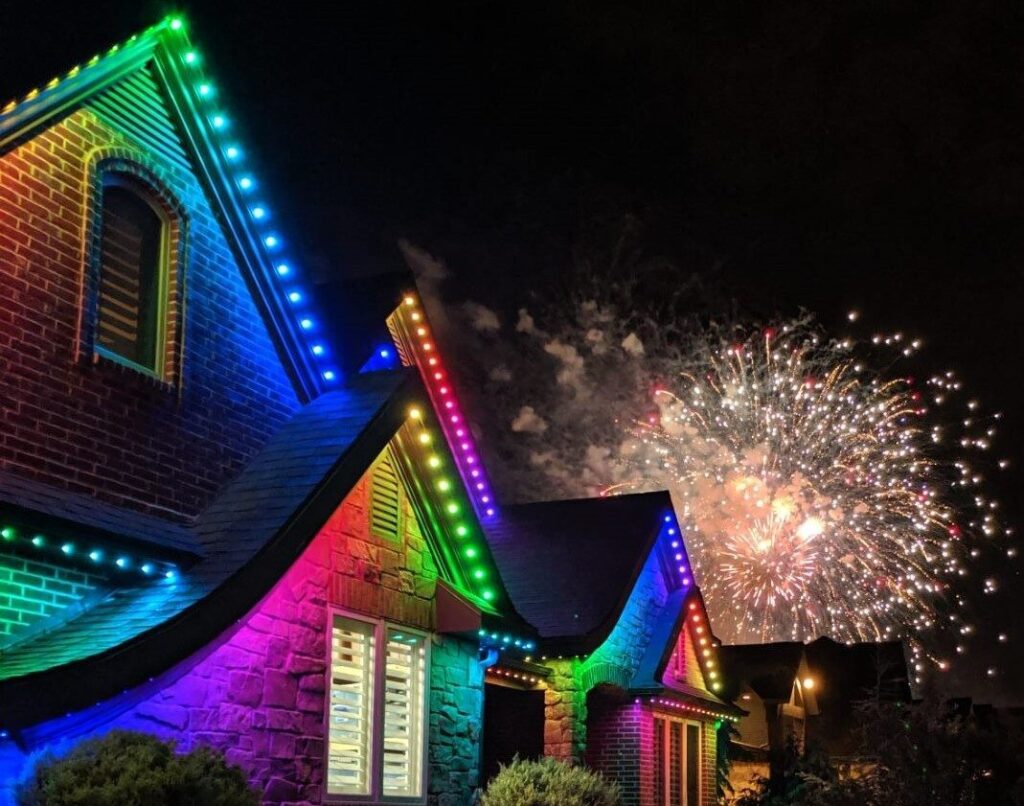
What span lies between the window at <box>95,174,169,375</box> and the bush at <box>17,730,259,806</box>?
3.65 metres

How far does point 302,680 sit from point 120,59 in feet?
18.0

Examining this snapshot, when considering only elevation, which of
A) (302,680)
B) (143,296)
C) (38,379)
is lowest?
(302,680)

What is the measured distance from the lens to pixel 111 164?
411 inches

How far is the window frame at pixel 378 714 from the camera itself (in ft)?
35.5

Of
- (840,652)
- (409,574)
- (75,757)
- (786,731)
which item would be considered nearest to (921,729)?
(409,574)

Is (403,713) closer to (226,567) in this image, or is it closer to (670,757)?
(226,567)

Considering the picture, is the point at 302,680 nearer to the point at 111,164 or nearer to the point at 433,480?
the point at 433,480

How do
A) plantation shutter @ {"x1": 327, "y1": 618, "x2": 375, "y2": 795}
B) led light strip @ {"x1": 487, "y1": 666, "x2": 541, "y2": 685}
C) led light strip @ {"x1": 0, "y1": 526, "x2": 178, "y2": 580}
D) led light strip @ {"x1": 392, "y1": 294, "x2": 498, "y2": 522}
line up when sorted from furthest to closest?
led light strip @ {"x1": 392, "y1": 294, "x2": 498, "y2": 522}
led light strip @ {"x1": 487, "y1": 666, "x2": 541, "y2": 685}
plantation shutter @ {"x1": 327, "y1": 618, "x2": 375, "y2": 795}
led light strip @ {"x1": 0, "y1": 526, "x2": 178, "y2": 580}

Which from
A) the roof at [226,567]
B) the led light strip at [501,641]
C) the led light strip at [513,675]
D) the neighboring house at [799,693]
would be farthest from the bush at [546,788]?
the neighboring house at [799,693]

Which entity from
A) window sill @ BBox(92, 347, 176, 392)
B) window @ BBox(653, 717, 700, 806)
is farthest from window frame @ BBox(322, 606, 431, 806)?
window @ BBox(653, 717, 700, 806)

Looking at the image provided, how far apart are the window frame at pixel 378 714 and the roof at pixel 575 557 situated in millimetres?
4829

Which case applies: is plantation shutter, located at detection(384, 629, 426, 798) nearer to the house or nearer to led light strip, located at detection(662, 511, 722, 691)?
the house

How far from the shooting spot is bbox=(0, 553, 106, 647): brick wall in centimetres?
845

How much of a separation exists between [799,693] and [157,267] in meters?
30.3
